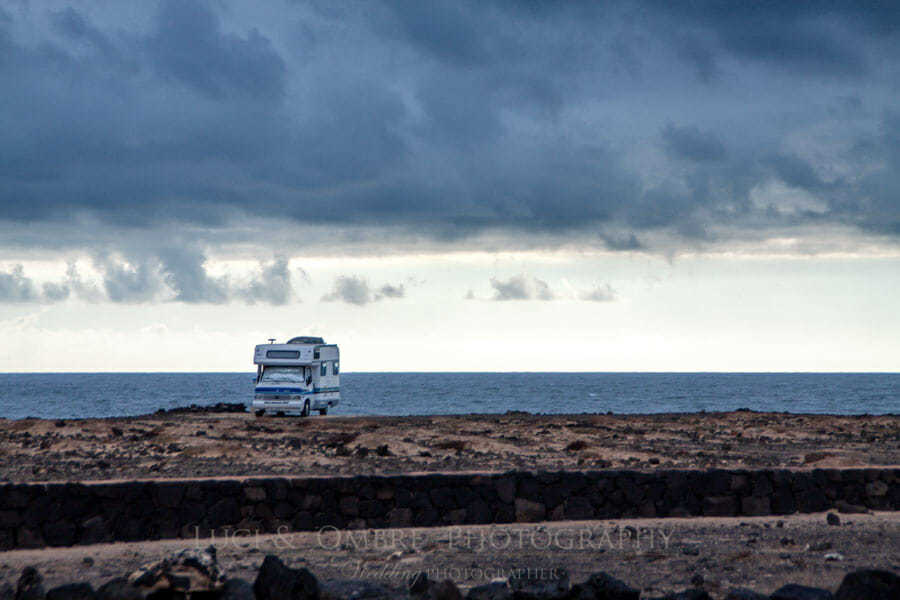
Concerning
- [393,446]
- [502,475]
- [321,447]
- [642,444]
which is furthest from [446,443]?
[502,475]

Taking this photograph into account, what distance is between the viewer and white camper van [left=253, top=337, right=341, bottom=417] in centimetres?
4134

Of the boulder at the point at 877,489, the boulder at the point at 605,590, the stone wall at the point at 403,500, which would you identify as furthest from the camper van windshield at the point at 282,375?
the boulder at the point at 605,590

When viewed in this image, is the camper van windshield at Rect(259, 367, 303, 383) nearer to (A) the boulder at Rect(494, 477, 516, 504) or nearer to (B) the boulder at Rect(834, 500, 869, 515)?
(A) the boulder at Rect(494, 477, 516, 504)

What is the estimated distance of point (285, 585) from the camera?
9.00 metres

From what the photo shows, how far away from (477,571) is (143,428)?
24.6 m

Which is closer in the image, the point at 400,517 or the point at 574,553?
the point at 574,553

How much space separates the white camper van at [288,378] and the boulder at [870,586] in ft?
114

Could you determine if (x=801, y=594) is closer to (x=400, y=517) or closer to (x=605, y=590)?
(x=605, y=590)

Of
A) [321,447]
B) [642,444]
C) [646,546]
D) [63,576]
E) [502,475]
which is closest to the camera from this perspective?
[63,576]

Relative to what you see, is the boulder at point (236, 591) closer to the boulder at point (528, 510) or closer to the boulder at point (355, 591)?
the boulder at point (355, 591)

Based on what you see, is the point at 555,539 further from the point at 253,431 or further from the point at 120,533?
the point at 253,431

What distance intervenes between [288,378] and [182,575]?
1302 inches

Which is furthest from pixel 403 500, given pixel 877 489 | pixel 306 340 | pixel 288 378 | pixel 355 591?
pixel 306 340

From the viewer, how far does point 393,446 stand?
83.7ft
